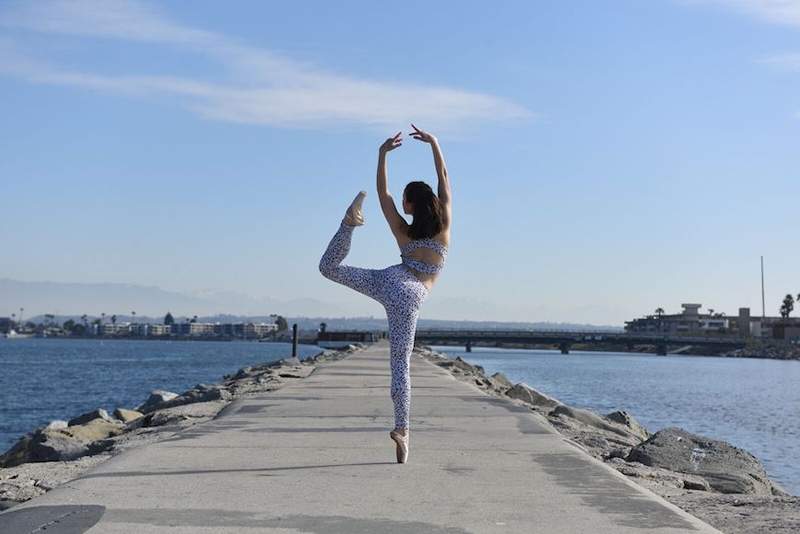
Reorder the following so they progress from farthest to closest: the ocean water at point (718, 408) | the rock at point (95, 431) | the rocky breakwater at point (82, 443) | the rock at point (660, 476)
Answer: the ocean water at point (718, 408), the rock at point (95, 431), the rock at point (660, 476), the rocky breakwater at point (82, 443)

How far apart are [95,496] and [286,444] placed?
9.69ft

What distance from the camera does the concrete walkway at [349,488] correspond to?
5.60 meters

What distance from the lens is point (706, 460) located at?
10.5 meters

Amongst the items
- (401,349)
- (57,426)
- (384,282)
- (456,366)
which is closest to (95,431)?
(57,426)

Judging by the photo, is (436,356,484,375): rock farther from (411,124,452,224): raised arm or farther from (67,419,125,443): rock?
(411,124,452,224): raised arm

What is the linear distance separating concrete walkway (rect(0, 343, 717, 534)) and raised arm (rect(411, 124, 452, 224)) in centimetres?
174

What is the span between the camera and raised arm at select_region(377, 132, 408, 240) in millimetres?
Answer: 7637

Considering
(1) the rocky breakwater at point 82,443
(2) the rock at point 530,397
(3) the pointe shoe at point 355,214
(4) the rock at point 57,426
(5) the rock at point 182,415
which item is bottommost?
(4) the rock at point 57,426

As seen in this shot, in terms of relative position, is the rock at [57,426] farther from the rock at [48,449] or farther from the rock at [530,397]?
the rock at [530,397]

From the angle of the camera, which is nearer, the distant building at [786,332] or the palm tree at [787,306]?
the distant building at [786,332]

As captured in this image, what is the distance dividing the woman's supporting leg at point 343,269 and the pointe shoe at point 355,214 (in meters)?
0.04

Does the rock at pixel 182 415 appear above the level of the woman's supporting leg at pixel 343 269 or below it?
below

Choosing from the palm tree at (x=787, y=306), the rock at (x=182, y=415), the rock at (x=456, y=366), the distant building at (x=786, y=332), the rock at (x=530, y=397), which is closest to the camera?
the rock at (x=182, y=415)

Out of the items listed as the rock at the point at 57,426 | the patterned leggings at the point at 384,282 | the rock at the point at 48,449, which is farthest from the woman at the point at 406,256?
the rock at the point at 57,426
